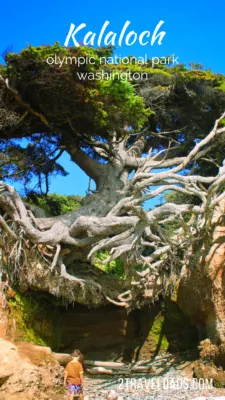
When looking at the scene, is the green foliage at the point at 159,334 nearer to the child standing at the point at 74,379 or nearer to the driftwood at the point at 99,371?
the driftwood at the point at 99,371

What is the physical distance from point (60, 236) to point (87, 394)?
3702 mm

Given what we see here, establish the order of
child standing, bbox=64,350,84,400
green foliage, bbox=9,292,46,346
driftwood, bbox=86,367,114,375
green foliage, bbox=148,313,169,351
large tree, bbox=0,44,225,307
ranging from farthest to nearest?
green foliage, bbox=148,313,169,351
driftwood, bbox=86,367,114,375
green foliage, bbox=9,292,46,346
large tree, bbox=0,44,225,307
child standing, bbox=64,350,84,400

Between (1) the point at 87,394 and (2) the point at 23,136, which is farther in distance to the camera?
(2) the point at 23,136

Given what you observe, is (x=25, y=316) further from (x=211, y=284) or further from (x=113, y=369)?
(x=211, y=284)

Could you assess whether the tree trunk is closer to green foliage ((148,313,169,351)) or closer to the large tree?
the large tree

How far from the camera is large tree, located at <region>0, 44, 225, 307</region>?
372 inches

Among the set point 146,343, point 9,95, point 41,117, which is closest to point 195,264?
point 146,343

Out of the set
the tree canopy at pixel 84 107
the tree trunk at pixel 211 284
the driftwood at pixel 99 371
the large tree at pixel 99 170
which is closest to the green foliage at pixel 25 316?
the large tree at pixel 99 170

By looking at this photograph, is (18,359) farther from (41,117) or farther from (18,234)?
(41,117)

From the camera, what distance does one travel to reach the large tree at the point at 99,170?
9.44 metres

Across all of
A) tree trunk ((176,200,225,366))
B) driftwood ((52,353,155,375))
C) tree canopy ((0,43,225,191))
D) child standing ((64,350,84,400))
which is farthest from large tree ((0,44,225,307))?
child standing ((64,350,84,400))

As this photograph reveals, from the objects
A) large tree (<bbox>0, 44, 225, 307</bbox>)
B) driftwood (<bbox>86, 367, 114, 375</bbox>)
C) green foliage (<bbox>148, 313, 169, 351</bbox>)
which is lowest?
driftwood (<bbox>86, 367, 114, 375</bbox>)

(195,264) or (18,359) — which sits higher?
(195,264)

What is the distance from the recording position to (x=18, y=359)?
24.5 ft
